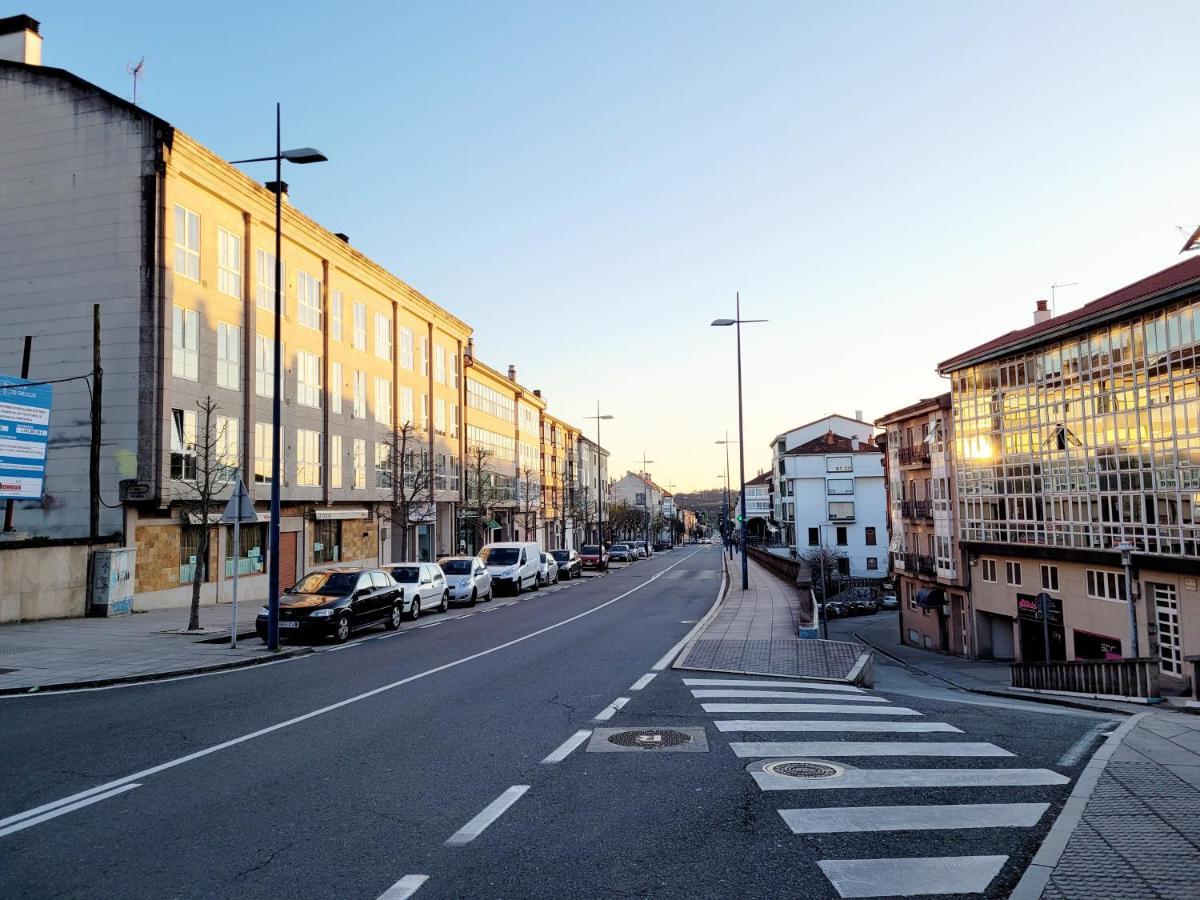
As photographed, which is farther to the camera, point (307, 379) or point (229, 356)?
point (307, 379)

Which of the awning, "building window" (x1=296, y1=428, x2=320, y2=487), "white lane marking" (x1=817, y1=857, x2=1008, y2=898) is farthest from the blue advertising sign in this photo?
the awning

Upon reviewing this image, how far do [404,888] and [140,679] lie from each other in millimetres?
10093

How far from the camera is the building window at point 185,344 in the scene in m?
24.7

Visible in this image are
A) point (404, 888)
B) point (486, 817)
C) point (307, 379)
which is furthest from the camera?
point (307, 379)

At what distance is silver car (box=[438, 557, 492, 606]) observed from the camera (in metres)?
27.8

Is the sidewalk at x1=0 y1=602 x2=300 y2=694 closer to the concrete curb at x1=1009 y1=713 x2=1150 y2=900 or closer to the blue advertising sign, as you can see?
the blue advertising sign

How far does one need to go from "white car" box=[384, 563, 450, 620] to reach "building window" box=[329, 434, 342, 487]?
33.9 ft

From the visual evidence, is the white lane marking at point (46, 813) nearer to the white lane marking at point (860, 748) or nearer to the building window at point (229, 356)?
the white lane marking at point (860, 748)

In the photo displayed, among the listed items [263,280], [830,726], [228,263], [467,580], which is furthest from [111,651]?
[263,280]

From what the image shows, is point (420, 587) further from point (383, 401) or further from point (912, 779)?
point (912, 779)

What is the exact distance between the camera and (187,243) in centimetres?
2562

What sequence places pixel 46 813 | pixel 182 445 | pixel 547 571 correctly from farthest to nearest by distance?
pixel 547 571 → pixel 182 445 → pixel 46 813

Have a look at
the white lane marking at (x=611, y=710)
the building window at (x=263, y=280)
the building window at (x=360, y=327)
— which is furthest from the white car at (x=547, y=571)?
the white lane marking at (x=611, y=710)

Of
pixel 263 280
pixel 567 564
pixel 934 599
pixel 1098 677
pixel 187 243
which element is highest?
pixel 263 280
